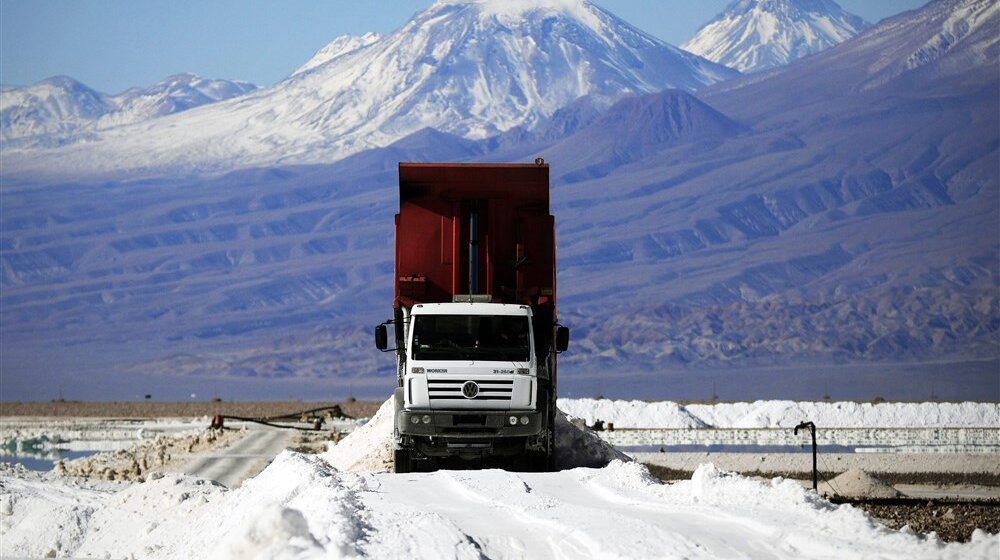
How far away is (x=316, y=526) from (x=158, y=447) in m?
34.7

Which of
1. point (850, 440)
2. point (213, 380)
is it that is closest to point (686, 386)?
point (213, 380)

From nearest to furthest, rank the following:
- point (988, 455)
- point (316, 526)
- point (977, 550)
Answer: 1. point (977, 550)
2. point (316, 526)
3. point (988, 455)

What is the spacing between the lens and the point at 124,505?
26297 millimetres

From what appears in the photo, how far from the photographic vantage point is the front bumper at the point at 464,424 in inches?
1107

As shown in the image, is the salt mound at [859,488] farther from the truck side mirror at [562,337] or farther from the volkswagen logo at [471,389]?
the volkswagen logo at [471,389]

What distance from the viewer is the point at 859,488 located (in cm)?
3384

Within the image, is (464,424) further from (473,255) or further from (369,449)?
(369,449)

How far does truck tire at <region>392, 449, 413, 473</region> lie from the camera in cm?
2891

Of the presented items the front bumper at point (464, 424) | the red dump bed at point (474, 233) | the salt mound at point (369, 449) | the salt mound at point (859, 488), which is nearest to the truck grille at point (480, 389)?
the front bumper at point (464, 424)

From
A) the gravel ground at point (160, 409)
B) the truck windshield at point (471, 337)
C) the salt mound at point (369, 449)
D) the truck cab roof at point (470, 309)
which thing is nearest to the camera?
the truck windshield at point (471, 337)

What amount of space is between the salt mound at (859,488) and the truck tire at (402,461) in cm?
863

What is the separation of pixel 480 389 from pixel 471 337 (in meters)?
0.89

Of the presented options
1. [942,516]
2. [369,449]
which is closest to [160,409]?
[369,449]

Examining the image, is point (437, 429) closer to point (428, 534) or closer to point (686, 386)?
point (428, 534)
